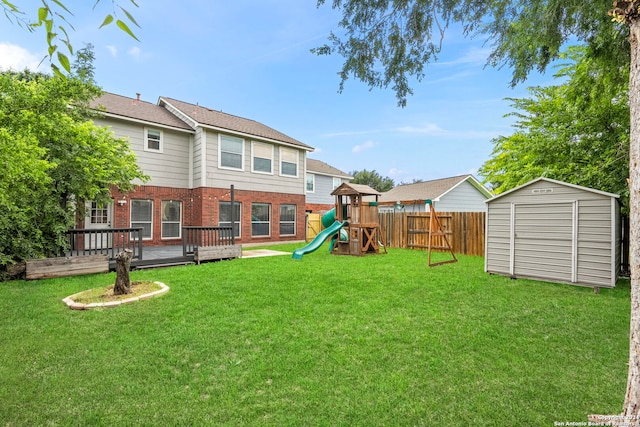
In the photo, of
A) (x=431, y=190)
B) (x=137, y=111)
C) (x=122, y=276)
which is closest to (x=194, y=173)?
(x=137, y=111)

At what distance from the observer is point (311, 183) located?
73.6 feet

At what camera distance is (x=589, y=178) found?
7.79m

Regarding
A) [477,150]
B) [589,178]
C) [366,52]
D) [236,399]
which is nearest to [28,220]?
[236,399]

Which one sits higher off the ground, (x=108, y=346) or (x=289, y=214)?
(x=289, y=214)

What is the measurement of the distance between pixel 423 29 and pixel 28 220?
8827 millimetres

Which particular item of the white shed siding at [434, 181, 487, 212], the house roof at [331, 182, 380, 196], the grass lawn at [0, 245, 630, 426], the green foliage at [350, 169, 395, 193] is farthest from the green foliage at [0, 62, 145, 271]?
the green foliage at [350, 169, 395, 193]

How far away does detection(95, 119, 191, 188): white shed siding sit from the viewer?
39.0 feet

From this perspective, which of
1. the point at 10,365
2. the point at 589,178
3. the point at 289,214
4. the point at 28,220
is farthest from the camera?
the point at 289,214

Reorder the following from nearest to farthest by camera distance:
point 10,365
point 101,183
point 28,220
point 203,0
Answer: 1. point 10,365
2. point 203,0
3. point 28,220
4. point 101,183

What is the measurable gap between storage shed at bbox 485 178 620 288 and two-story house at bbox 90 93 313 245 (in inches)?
372

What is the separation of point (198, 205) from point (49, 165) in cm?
698

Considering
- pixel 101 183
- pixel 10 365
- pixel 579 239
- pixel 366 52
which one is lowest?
pixel 10 365

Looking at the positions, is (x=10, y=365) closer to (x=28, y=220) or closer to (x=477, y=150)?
(x=28, y=220)

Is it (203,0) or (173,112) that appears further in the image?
(173,112)
